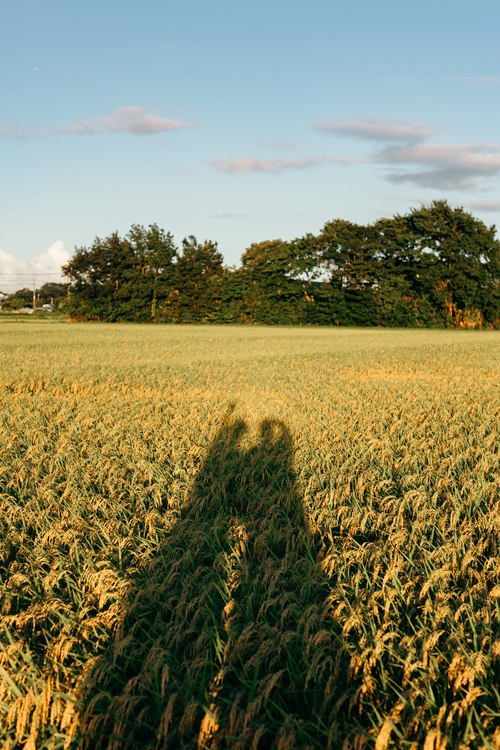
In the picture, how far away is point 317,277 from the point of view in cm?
4634

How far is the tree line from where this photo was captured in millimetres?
41094

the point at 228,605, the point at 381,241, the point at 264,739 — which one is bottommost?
the point at 264,739

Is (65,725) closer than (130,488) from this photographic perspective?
Yes

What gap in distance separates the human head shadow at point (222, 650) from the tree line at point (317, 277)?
4103 cm

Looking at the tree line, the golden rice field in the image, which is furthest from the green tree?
the golden rice field

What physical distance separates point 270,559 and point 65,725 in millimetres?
1125

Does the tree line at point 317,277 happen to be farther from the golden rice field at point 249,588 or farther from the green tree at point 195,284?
the golden rice field at point 249,588

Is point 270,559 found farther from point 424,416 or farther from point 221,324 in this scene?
point 221,324

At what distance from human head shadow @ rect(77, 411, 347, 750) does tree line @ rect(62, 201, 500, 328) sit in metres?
41.0

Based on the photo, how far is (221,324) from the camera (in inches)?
1781

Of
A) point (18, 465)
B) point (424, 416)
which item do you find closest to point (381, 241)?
point (424, 416)

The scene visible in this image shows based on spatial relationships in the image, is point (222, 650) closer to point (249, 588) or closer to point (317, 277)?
point (249, 588)

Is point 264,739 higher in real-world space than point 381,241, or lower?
lower

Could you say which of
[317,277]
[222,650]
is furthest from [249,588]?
[317,277]
